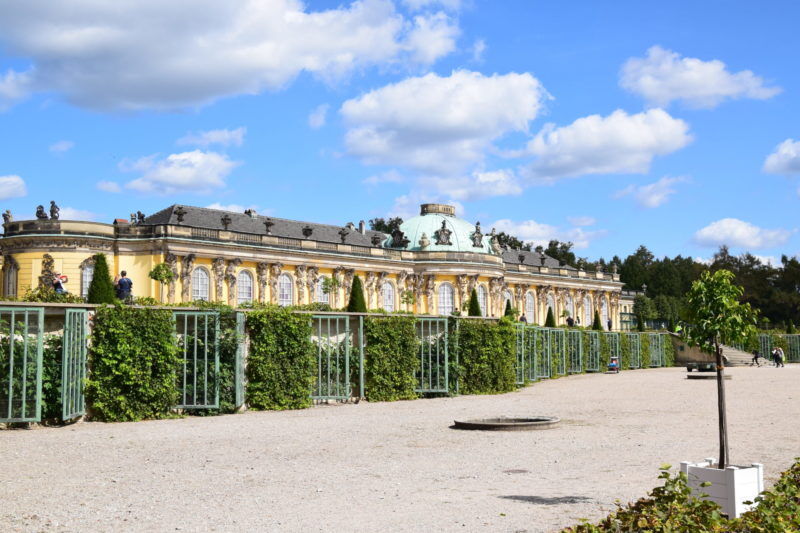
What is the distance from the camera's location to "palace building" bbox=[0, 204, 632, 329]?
53.7m

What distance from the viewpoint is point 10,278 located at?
53906 mm

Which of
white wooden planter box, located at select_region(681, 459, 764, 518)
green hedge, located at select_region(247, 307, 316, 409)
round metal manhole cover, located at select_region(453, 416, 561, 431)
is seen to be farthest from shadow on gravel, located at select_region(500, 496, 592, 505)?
green hedge, located at select_region(247, 307, 316, 409)

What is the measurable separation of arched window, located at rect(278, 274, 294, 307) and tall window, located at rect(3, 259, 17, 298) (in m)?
18.1

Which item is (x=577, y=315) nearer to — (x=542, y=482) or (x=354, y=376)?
(x=354, y=376)

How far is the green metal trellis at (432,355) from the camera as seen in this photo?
73.0 feet

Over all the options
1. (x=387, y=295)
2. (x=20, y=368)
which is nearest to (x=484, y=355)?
(x=20, y=368)

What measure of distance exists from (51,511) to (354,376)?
42.1 feet

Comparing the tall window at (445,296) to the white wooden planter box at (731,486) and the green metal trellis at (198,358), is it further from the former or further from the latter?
the white wooden planter box at (731,486)

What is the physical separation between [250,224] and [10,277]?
1784cm

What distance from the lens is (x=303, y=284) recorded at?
212ft

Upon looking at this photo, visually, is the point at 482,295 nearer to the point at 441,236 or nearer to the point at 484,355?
the point at 441,236

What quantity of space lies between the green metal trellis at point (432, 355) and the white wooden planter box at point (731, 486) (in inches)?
585

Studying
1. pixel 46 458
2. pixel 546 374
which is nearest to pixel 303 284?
pixel 546 374

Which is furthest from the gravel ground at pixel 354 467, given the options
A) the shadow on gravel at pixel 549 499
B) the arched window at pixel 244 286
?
the arched window at pixel 244 286
